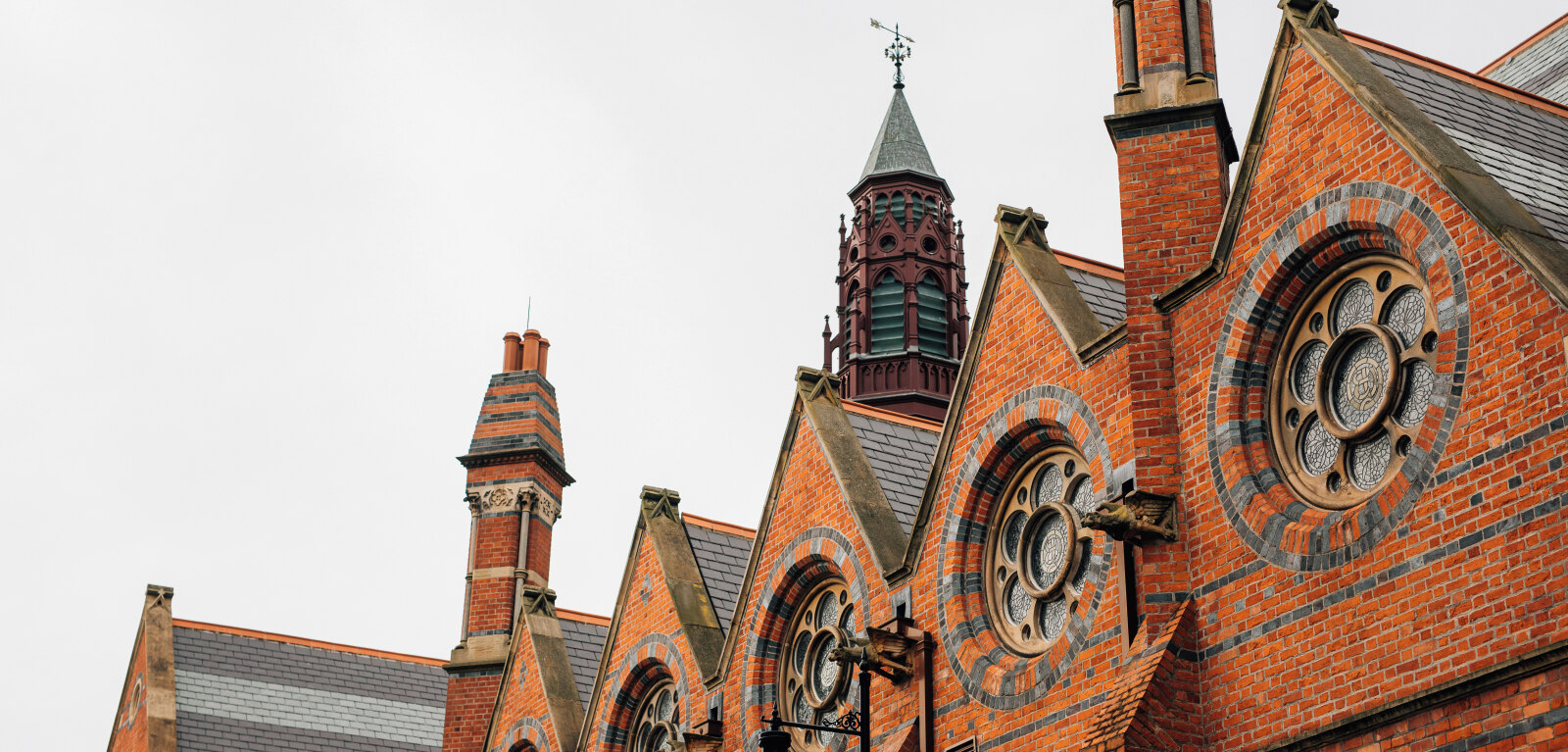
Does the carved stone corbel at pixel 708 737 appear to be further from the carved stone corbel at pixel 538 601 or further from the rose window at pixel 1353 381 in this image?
the rose window at pixel 1353 381

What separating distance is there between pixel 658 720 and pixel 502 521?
8742mm

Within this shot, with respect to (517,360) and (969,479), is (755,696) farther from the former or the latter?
(517,360)

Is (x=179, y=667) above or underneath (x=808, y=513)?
above

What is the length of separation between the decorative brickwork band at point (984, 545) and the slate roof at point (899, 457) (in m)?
2.37

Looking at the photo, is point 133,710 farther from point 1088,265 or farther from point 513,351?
point 1088,265

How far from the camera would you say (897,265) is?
3772cm

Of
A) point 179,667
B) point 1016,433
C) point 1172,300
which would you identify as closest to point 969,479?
point 1016,433

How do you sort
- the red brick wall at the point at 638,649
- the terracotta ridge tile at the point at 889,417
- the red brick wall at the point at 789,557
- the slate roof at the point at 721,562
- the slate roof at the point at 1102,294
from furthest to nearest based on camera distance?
the slate roof at the point at 721,562
the red brick wall at the point at 638,649
the terracotta ridge tile at the point at 889,417
the red brick wall at the point at 789,557
the slate roof at the point at 1102,294

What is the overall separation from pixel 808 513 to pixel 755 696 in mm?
2474

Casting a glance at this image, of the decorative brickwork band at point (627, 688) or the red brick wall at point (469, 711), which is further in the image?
the red brick wall at point (469, 711)

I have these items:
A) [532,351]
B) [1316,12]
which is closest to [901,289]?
[532,351]

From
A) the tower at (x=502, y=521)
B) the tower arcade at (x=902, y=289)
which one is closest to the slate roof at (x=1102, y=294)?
the tower at (x=502, y=521)

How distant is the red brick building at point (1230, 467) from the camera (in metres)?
12.9

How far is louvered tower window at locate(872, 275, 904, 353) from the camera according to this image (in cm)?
3688
